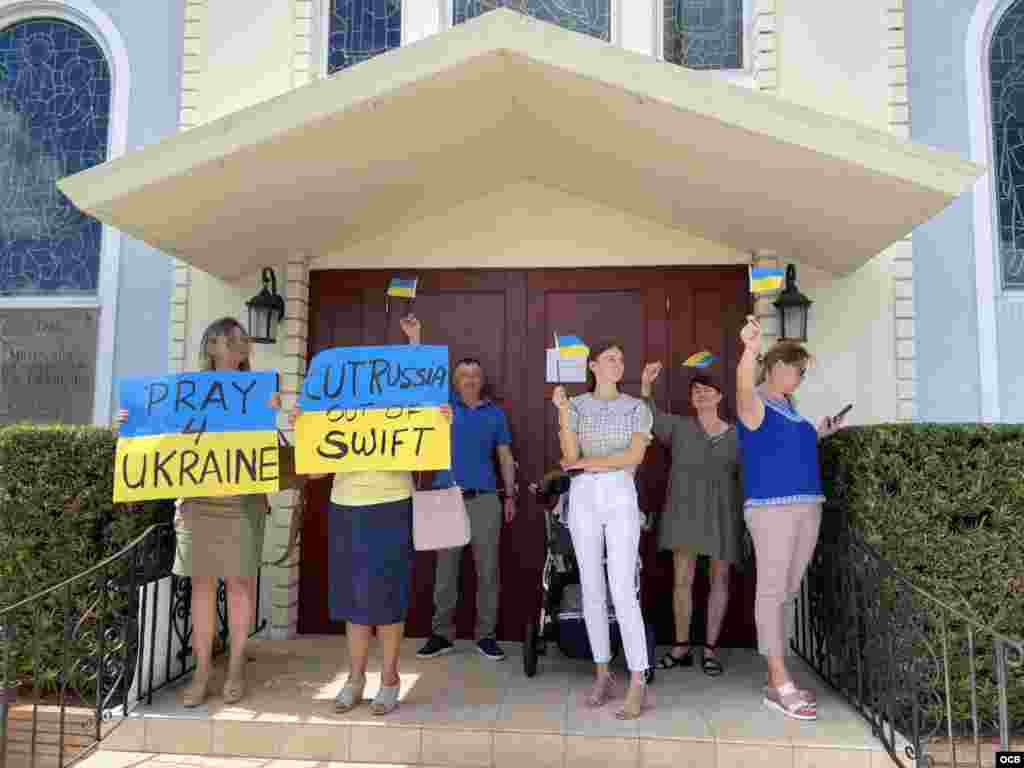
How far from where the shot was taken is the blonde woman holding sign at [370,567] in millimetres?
3736

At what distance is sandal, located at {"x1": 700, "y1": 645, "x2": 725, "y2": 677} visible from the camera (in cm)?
445

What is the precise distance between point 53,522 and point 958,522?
4796 millimetres

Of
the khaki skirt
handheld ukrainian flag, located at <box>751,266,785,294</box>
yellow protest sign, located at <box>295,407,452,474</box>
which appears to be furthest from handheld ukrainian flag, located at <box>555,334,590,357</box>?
the khaki skirt

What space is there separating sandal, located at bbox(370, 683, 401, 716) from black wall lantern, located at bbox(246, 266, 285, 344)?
2.71m

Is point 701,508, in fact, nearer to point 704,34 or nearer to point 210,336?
point 210,336

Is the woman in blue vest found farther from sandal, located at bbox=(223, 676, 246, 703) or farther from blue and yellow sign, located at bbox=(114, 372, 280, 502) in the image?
sandal, located at bbox=(223, 676, 246, 703)

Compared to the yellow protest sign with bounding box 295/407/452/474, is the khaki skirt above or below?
below

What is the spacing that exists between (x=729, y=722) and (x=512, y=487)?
77.3 inches

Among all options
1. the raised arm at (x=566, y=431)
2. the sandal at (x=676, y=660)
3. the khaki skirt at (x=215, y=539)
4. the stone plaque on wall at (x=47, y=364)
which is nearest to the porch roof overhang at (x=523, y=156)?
the stone plaque on wall at (x=47, y=364)

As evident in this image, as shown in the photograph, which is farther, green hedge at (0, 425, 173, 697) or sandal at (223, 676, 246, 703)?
green hedge at (0, 425, 173, 697)

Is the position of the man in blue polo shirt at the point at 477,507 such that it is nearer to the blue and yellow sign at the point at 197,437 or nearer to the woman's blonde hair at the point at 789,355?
the blue and yellow sign at the point at 197,437

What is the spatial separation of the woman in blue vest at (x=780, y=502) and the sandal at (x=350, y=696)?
6.69 feet

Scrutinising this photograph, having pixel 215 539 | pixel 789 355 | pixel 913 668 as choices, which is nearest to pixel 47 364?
pixel 215 539

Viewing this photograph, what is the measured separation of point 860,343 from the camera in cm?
524
